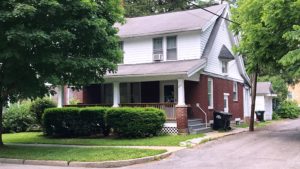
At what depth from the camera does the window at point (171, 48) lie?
1035 inches

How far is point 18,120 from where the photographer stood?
93.6 feet

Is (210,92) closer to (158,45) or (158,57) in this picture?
(158,57)

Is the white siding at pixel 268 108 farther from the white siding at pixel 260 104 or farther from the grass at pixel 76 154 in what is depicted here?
the grass at pixel 76 154

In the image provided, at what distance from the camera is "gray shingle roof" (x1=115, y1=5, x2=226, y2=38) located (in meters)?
26.0

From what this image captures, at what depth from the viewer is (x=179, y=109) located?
74.6 feet

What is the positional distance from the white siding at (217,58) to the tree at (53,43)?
32.1 feet

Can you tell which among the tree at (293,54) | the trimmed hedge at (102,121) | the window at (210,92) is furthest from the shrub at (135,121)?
the tree at (293,54)

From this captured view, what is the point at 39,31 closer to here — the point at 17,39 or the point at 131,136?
the point at 17,39

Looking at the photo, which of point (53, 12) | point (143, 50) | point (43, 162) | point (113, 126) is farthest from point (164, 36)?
point (43, 162)

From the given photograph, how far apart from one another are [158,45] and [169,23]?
6.06 ft

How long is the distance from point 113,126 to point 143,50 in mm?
6905

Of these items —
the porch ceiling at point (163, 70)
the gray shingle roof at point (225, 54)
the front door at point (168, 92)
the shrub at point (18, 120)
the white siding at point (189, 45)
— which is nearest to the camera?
the porch ceiling at point (163, 70)

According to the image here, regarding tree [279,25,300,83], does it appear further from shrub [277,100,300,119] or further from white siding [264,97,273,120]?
shrub [277,100,300,119]

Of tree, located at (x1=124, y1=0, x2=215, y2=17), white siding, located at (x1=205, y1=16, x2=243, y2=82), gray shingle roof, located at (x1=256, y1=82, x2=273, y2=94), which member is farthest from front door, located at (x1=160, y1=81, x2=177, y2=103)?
tree, located at (x1=124, y1=0, x2=215, y2=17)
